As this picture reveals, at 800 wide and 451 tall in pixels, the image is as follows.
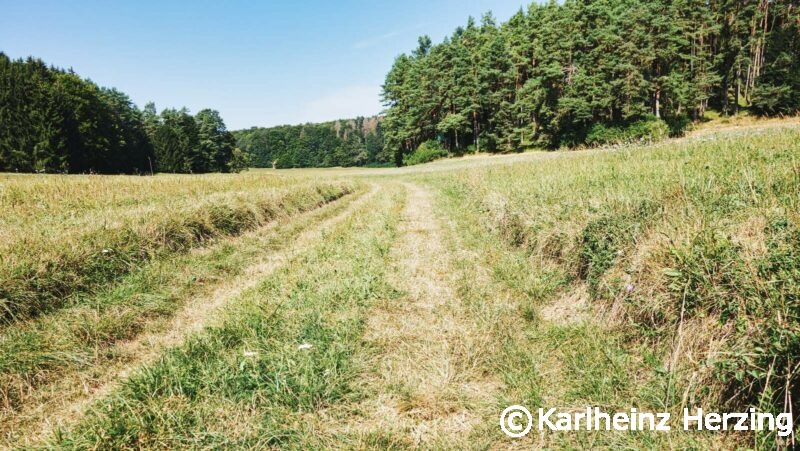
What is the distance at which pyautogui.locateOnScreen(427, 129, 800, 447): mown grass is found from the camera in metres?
2.21

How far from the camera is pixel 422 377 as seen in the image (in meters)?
3.09

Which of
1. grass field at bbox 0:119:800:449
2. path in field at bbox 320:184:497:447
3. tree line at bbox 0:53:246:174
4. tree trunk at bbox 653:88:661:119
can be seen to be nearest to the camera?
grass field at bbox 0:119:800:449

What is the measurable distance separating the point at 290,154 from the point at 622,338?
133 m

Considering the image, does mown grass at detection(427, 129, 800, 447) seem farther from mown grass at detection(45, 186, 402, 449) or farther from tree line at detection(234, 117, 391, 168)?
tree line at detection(234, 117, 391, 168)

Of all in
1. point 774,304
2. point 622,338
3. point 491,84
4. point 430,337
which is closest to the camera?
point 774,304

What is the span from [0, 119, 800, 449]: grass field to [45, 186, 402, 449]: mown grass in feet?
0.07

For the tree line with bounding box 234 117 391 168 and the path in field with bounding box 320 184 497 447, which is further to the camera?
the tree line with bounding box 234 117 391 168

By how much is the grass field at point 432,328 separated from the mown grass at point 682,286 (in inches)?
0.8

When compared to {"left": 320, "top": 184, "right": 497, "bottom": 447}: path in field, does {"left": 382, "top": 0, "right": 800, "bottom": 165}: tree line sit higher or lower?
higher

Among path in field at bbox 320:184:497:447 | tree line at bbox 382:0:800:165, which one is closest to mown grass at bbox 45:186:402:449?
path in field at bbox 320:184:497:447

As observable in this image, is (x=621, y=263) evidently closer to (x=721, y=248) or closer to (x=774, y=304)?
(x=721, y=248)

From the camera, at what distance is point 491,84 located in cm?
5600

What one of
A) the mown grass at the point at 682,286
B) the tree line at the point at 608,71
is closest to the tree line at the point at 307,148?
the tree line at the point at 608,71

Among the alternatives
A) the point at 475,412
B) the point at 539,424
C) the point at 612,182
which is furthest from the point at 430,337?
the point at 612,182
